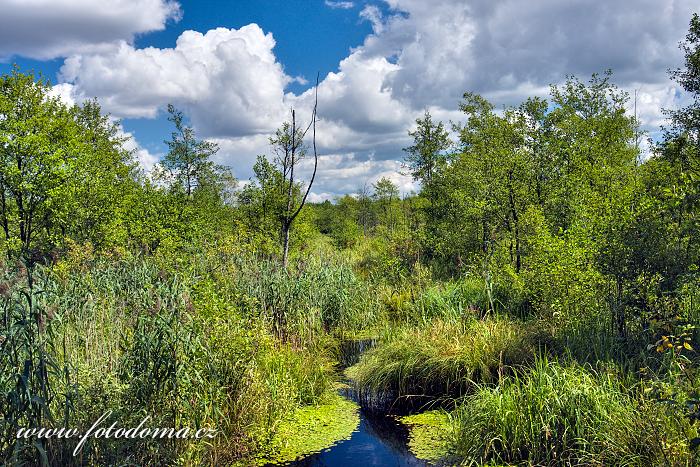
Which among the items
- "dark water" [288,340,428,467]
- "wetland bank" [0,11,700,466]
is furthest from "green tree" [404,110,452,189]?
"dark water" [288,340,428,467]

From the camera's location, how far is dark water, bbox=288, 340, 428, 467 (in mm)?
6301

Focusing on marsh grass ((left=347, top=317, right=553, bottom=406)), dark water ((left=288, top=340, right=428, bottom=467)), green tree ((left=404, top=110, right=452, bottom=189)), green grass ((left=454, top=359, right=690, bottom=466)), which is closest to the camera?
green grass ((left=454, top=359, right=690, bottom=466))

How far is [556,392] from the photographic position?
18.9 feet

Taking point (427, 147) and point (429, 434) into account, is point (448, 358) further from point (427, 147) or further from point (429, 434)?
point (427, 147)

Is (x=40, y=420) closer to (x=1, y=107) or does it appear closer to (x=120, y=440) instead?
(x=120, y=440)

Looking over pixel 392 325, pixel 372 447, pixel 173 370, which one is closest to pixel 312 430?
pixel 372 447

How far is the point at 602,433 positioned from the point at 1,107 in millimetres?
17117

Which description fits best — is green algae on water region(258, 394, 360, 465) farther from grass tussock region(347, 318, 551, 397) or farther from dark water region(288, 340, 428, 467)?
grass tussock region(347, 318, 551, 397)

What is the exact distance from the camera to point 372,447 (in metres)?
6.79

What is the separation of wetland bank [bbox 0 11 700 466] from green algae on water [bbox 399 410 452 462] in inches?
1.6

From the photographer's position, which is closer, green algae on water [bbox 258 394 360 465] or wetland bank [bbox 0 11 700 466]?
wetland bank [bbox 0 11 700 466]

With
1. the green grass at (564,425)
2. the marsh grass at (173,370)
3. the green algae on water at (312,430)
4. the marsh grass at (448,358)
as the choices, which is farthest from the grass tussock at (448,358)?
the green grass at (564,425)

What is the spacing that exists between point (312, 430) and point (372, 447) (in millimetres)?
915

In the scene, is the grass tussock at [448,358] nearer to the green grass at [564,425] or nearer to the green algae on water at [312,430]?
the green algae on water at [312,430]
